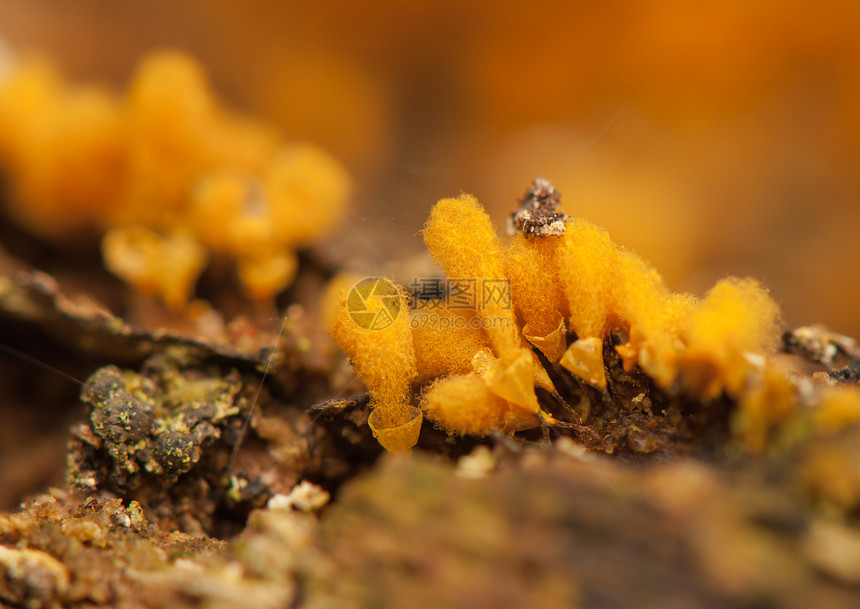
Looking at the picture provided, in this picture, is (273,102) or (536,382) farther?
(273,102)

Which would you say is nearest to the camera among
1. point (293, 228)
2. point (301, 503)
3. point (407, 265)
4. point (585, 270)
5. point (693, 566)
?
point (693, 566)

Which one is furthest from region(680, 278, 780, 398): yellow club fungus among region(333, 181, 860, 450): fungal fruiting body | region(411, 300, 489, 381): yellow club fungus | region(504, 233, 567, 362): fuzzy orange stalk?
region(411, 300, 489, 381): yellow club fungus

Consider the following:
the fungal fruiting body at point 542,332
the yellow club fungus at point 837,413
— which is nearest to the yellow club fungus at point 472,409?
the fungal fruiting body at point 542,332

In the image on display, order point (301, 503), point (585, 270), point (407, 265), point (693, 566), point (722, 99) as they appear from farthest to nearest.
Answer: point (722, 99) < point (407, 265) < point (301, 503) < point (585, 270) < point (693, 566)

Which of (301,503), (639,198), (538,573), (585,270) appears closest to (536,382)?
(585,270)

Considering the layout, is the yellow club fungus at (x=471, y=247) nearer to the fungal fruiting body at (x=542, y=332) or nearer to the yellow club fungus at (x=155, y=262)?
the fungal fruiting body at (x=542, y=332)

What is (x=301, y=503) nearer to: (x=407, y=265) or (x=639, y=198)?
(x=407, y=265)
